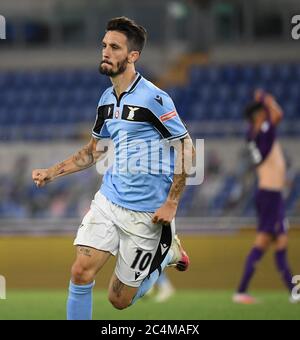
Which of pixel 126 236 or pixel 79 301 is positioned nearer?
pixel 79 301

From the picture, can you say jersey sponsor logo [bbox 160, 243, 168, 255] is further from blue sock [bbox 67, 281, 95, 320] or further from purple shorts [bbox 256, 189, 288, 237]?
purple shorts [bbox 256, 189, 288, 237]

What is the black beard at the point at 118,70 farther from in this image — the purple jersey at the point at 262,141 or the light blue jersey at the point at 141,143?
the purple jersey at the point at 262,141

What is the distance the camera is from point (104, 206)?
25.0ft

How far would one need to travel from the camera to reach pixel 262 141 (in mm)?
12188

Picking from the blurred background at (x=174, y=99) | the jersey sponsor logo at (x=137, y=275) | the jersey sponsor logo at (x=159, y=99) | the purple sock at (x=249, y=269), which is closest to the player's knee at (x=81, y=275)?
the jersey sponsor logo at (x=137, y=275)

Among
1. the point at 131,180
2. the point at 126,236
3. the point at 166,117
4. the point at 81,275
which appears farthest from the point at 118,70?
the point at 81,275

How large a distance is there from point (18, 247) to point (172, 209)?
8.30 m

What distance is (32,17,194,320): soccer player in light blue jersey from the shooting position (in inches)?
293

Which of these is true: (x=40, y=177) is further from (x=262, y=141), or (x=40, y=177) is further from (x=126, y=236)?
(x=262, y=141)

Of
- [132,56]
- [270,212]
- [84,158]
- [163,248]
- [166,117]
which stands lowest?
[270,212]

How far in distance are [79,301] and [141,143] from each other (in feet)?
3.95
